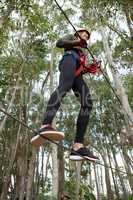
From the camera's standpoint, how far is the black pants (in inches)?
96.7

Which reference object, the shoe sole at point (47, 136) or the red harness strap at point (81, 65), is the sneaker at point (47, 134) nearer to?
the shoe sole at point (47, 136)

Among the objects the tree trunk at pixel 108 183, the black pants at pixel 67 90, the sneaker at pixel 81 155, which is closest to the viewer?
the black pants at pixel 67 90

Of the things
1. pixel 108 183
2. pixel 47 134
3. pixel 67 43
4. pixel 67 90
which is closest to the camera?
pixel 47 134

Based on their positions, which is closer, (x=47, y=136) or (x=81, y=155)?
(x=47, y=136)

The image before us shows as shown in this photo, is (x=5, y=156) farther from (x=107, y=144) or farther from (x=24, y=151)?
(x=107, y=144)

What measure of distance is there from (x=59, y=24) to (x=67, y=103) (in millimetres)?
5309

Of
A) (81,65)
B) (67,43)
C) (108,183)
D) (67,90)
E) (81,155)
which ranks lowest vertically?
(81,155)

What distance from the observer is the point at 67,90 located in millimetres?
2543

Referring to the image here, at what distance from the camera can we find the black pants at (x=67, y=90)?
8.05ft

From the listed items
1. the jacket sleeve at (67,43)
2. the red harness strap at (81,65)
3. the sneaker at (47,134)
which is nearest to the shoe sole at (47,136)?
the sneaker at (47,134)

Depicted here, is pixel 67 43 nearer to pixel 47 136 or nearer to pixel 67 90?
pixel 67 90

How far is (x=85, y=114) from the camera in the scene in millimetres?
2721

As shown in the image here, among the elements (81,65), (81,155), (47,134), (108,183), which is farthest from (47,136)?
(108,183)

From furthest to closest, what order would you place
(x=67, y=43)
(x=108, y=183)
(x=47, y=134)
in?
(x=108, y=183) → (x=67, y=43) → (x=47, y=134)
